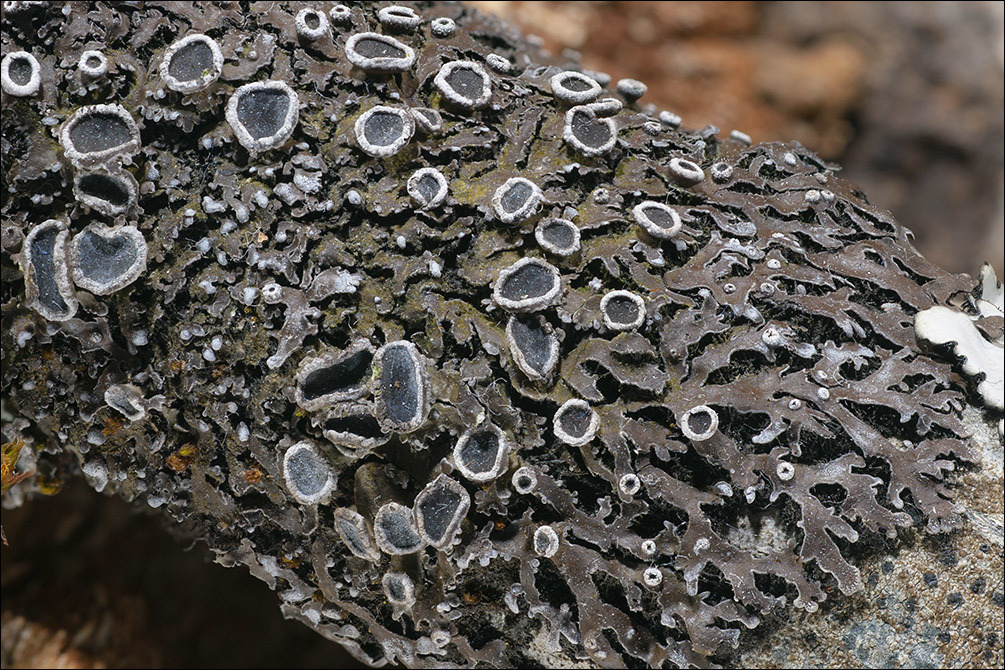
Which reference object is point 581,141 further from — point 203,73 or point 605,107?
point 203,73

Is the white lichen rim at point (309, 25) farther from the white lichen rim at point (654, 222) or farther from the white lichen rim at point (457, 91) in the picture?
the white lichen rim at point (654, 222)

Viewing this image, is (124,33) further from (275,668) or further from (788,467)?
(275,668)

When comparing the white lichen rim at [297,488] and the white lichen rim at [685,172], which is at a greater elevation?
the white lichen rim at [685,172]

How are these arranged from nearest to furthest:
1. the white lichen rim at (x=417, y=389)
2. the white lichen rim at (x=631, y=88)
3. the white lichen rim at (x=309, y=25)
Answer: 1. the white lichen rim at (x=417, y=389)
2. the white lichen rim at (x=309, y=25)
3. the white lichen rim at (x=631, y=88)

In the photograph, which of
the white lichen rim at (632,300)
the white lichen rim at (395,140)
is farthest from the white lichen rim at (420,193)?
the white lichen rim at (632,300)

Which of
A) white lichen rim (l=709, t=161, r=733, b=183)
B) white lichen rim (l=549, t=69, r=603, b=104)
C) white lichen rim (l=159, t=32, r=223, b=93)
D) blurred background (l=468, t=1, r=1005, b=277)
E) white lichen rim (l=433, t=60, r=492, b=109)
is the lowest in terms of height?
white lichen rim (l=159, t=32, r=223, b=93)

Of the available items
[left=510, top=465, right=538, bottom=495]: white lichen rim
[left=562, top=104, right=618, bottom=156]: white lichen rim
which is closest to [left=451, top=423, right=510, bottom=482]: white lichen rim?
[left=510, top=465, right=538, bottom=495]: white lichen rim

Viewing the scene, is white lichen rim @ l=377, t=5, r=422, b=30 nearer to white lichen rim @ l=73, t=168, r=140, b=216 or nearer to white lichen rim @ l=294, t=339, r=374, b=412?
white lichen rim @ l=73, t=168, r=140, b=216
